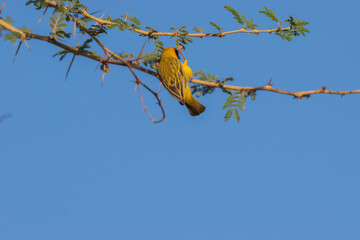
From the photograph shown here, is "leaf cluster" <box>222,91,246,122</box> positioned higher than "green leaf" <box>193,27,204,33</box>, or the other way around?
"green leaf" <box>193,27,204,33</box>

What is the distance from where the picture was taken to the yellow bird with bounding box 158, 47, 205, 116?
6.22 metres

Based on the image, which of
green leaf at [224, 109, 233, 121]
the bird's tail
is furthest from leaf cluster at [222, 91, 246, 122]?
the bird's tail

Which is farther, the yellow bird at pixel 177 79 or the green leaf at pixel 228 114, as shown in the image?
the yellow bird at pixel 177 79

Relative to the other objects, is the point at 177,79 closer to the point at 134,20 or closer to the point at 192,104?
the point at 192,104

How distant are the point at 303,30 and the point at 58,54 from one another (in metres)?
2.66

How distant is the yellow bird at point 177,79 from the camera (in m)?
6.22

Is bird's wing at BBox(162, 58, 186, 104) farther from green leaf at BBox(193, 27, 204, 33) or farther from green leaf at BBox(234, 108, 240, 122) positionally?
green leaf at BBox(234, 108, 240, 122)

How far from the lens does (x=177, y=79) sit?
643 centimetres

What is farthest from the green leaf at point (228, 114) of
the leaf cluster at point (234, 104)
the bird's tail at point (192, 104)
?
the bird's tail at point (192, 104)

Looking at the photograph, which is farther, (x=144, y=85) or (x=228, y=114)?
(x=144, y=85)

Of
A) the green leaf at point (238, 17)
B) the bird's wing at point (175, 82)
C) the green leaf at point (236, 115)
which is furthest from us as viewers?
the bird's wing at point (175, 82)

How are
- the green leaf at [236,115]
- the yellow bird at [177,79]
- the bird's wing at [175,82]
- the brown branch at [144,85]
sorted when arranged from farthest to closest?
the bird's wing at [175,82] → the yellow bird at [177,79] → the green leaf at [236,115] → the brown branch at [144,85]

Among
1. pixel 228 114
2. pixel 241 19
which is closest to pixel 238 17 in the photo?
pixel 241 19

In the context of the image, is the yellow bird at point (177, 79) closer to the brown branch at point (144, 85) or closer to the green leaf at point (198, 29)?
the green leaf at point (198, 29)
